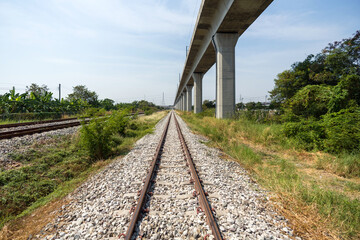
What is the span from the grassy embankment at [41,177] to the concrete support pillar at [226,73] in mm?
9631

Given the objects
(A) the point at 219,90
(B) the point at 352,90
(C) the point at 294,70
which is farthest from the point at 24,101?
(C) the point at 294,70

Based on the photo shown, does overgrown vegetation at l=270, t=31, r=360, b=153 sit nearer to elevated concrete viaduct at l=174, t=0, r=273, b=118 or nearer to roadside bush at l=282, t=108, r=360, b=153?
roadside bush at l=282, t=108, r=360, b=153

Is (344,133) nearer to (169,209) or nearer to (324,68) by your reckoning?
(169,209)

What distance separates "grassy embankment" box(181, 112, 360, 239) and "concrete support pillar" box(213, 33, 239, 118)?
6.68 meters

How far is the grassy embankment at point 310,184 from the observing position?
8.05 ft

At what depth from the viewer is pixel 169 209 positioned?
9.59 feet

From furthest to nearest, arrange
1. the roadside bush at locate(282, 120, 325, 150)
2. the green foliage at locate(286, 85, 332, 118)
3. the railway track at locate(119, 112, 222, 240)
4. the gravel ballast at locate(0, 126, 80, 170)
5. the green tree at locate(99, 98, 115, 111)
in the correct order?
the green tree at locate(99, 98, 115, 111), the green foliage at locate(286, 85, 332, 118), the roadside bush at locate(282, 120, 325, 150), the gravel ballast at locate(0, 126, 80, 170), the railway track at locate(119, 112, 222, 240)

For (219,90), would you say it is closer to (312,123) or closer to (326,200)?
(312,123)

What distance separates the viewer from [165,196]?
3.38 m

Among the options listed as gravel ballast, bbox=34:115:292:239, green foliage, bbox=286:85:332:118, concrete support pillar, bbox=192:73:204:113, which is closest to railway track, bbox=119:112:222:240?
gravel ballast, bbox=34:115:292:239

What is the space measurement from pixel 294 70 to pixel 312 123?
45.6ft

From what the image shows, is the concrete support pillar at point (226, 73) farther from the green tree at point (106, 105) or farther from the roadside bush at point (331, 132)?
the green tree at point (106, 105)

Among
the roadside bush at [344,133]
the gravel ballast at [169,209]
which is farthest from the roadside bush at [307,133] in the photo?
the gravel ballast at [169,209]

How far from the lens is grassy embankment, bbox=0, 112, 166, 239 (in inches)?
140
